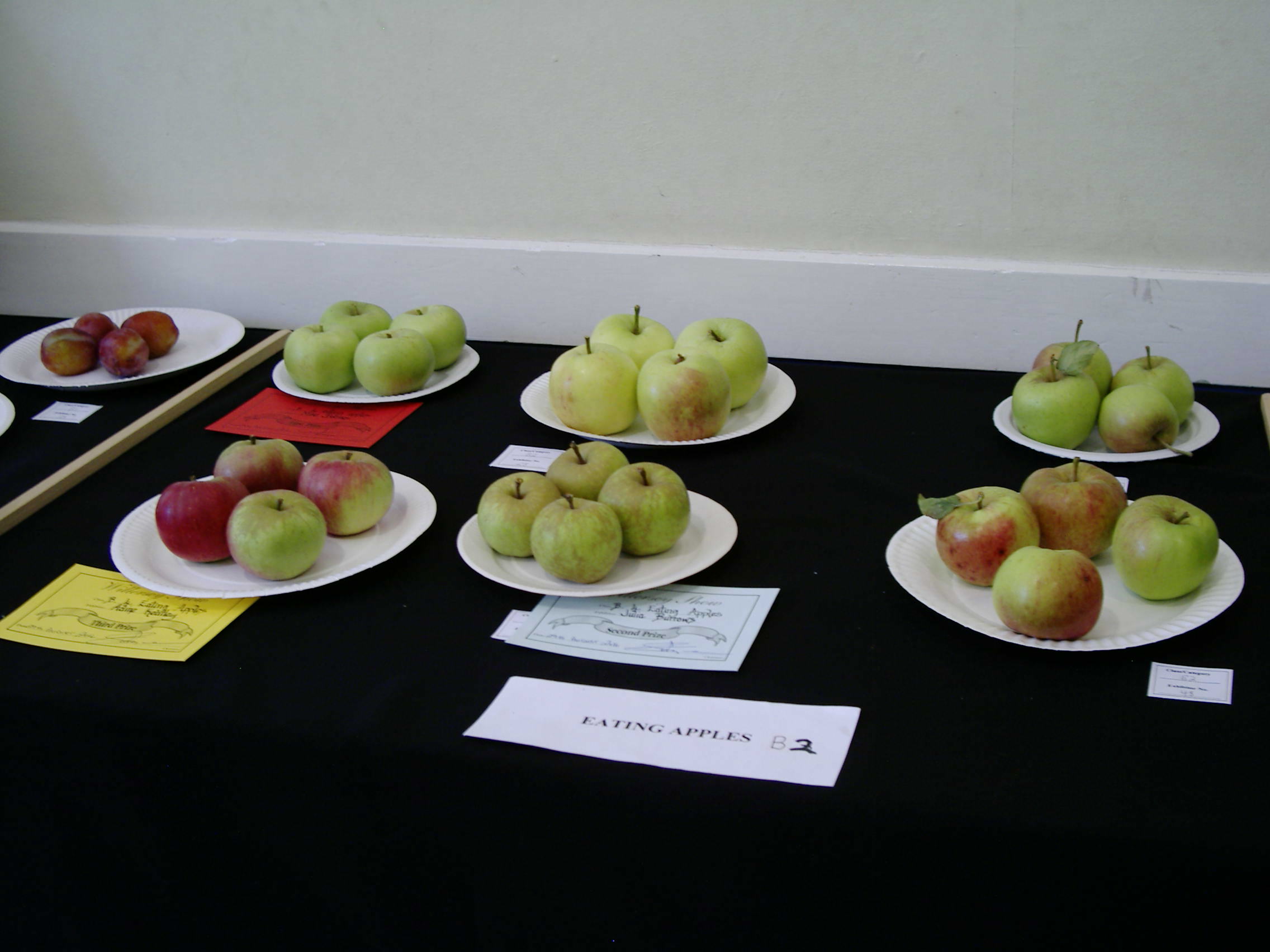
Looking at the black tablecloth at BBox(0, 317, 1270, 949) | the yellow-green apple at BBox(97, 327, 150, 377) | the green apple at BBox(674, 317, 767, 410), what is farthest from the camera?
the yellow-green apple at BBox(97, 327, 150, 377)

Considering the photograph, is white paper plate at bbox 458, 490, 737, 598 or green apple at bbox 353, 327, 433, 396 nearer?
white paper plate at bbox 458, 490, 737, 598

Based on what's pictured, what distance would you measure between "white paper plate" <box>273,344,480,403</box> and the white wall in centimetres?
28

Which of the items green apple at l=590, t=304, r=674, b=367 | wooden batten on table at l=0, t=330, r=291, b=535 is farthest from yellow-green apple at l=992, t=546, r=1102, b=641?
wooden batten on table at l=0, t=330, r=291, b=535

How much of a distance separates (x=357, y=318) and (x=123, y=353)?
0.37m

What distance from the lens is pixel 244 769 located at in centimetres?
80

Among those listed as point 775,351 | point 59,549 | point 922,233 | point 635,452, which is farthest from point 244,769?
point 922,233

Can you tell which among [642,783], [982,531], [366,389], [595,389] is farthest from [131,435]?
[982,531]

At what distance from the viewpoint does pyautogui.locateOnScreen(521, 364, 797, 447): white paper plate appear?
1.19m

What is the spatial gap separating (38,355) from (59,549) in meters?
0.69

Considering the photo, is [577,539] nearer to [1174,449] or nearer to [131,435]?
[1174,449]

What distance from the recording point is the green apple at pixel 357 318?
1.41 m

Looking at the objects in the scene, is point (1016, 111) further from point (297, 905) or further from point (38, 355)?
point (38, 355)

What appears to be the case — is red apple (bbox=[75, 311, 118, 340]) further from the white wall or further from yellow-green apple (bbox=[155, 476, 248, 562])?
yellow-green apple (bbox=[155, 476, 248, 562])

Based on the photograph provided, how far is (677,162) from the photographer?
1.55 meters
